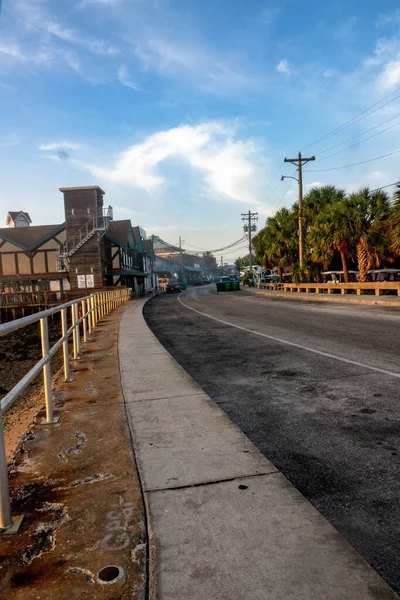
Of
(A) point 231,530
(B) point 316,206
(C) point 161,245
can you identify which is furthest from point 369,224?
(C) point 161,245

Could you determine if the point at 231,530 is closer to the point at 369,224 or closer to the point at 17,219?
the point at 369,224

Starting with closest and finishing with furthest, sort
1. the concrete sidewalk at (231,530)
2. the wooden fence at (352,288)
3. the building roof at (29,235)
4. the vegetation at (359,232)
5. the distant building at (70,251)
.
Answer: the concrete sidewalk at (231,530) → the wooden fence at (352,288) → the vegetation at (359,232) → the distant building at (70,251) → the building roof at (29,235)

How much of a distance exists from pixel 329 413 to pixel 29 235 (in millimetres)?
48676

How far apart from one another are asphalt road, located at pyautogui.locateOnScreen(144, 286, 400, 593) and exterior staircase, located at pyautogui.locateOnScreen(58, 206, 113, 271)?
34.8 meters

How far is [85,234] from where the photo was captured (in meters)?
43.8

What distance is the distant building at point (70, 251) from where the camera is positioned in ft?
143

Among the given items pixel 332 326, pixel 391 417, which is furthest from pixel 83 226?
pixel 391 417

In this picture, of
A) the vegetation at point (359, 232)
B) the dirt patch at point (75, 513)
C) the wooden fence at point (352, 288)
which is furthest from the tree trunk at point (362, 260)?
A: the dirt patch at point (75, 513)

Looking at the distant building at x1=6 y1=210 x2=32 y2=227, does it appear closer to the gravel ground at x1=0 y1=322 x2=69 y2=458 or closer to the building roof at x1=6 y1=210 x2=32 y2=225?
the building roof at x1=6 y1=210 x2=32 y2=225

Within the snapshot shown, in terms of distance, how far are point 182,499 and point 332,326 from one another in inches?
446


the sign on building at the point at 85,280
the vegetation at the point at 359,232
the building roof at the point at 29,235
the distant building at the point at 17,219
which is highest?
the distant building at the point at 17,219

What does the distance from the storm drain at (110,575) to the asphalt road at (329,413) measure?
52.4 inches

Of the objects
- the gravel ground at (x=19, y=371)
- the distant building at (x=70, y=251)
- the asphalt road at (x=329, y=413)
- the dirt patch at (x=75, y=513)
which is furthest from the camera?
the distant building at (x=70, y=251)

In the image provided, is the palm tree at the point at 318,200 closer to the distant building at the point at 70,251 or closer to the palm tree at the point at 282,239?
the palm tree at the point at 282,239
